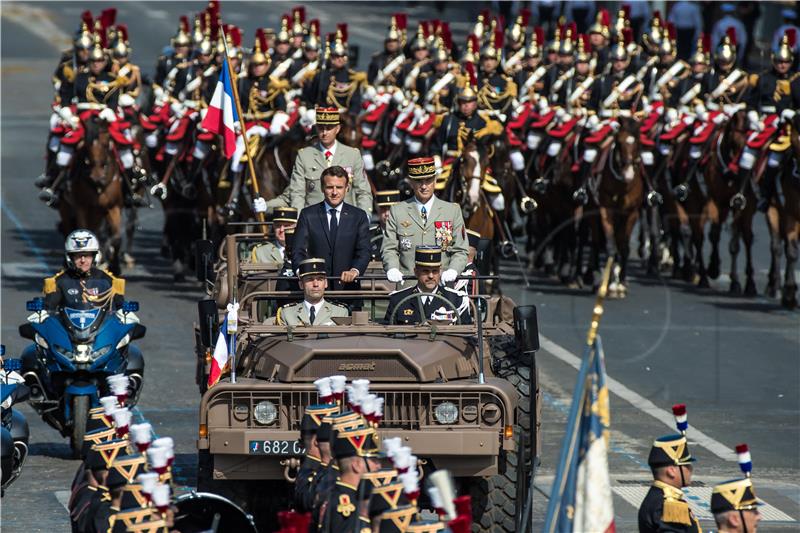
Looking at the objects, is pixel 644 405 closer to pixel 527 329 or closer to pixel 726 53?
pixel 527 329

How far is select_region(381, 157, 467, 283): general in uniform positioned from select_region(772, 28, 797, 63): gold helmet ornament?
547 inches

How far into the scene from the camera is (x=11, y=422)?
17.4 metres

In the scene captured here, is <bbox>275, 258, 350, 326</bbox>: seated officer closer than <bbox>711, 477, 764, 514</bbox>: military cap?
No

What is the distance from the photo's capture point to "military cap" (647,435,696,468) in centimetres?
1290

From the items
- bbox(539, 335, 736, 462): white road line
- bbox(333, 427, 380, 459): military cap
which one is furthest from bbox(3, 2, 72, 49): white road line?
bbox(333, 427, 380, 459): military cap

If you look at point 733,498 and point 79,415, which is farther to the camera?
point 79,415

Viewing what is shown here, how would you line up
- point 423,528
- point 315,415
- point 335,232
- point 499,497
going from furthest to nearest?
point 335,232
point 499,497
point 315,415
point 423,528

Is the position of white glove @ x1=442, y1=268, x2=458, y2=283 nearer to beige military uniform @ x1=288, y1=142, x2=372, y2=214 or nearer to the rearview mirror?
the rearview mirror

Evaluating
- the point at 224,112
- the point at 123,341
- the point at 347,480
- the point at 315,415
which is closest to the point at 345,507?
the point at 347,480

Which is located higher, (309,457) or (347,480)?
(347,480)

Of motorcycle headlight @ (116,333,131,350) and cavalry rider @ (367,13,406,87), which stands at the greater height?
cavalry rider @ (367,13,406,87)

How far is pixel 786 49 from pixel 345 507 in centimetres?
2052

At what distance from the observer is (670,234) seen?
34.6 m

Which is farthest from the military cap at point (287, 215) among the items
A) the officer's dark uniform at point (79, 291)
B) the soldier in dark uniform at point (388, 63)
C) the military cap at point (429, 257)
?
the soldier in dark uniform at point (388, 63)
